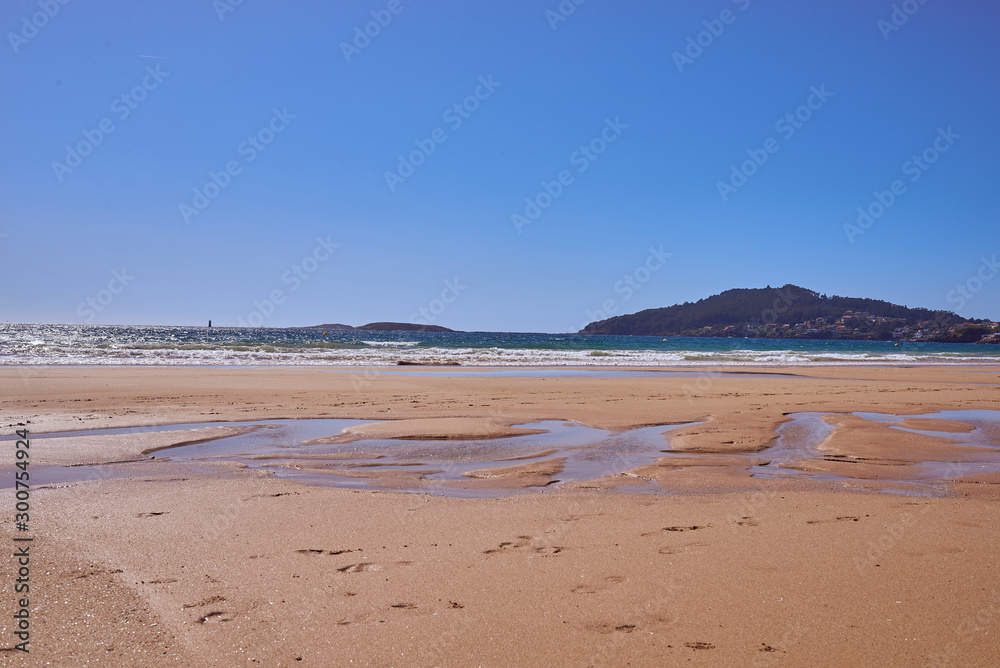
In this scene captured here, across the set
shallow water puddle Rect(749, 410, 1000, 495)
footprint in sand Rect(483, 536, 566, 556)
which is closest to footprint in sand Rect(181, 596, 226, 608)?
footprint in sand Rect(483, 536, 566, 556)

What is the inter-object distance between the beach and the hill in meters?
114

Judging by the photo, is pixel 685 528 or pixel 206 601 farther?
pixel 685 528

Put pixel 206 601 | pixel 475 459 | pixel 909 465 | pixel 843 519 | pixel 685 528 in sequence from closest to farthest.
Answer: pixel 206 601 → pixel 685 528 → pixel 843 519 → pixel 909 465 → pixel 475 459

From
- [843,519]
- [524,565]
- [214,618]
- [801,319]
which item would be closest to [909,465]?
[843,519]

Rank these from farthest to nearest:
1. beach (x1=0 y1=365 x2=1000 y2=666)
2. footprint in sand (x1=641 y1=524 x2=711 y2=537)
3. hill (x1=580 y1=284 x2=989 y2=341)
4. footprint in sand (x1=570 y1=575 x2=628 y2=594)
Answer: hill (x1=580 y1=284 x2=989 y2=341)
footprint in sand (x1=641 y1=524 x2=711 y2=537)
footprint in sand (x1=570 y1=575 x2=628 y2=594)
beach (x1=0 y1=365 x2=1000 y2=666)

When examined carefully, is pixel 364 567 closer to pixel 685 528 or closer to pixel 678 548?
pixel 678 548

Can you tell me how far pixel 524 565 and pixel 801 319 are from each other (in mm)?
128395

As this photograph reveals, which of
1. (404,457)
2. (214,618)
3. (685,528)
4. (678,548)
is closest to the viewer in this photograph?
(214,618)

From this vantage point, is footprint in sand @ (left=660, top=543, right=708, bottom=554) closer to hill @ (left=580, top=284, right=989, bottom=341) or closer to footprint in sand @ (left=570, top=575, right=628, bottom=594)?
footprint in sand @ (left=570, top=575, right=628, bottom=594)

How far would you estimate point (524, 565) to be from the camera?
13.3 ft

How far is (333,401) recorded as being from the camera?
14.5m

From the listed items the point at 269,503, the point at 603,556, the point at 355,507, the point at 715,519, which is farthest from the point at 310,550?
the point at 715,519

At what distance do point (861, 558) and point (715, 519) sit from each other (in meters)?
1.18

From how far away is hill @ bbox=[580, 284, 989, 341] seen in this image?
4220 inches
